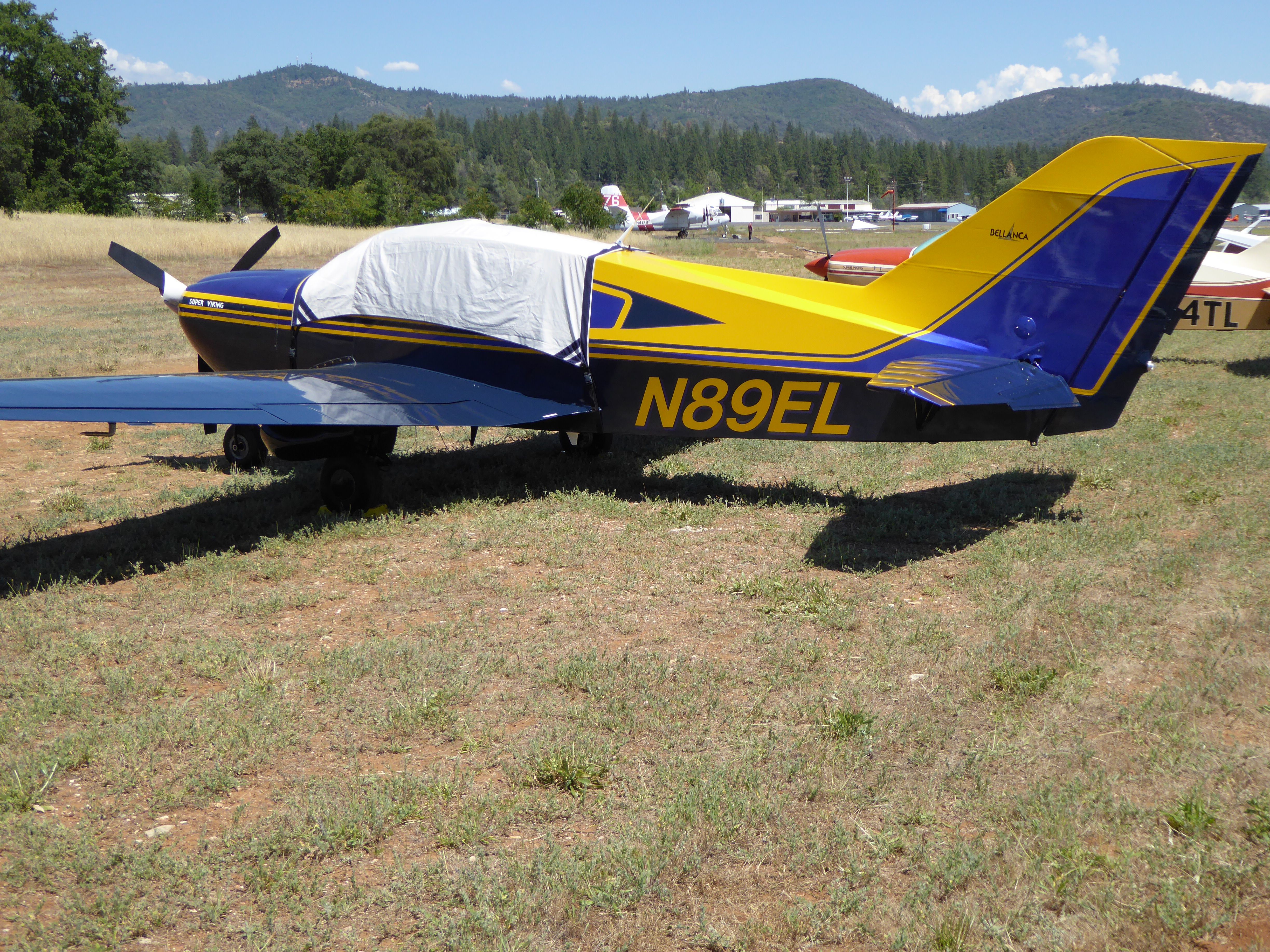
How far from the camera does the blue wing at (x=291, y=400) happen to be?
6.43 m

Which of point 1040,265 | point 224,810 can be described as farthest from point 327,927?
point 1040,265

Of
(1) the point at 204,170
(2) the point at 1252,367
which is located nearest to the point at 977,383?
(2) the point at 1252,367

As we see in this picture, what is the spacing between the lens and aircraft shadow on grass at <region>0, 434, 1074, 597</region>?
22.9 ft

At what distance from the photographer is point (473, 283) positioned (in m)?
8.48

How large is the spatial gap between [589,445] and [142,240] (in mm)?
36447

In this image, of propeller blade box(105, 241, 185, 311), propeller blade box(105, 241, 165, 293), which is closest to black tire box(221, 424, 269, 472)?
propeller blade box(105, 241, 185, 311)

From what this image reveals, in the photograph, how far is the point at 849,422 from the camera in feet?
23.4

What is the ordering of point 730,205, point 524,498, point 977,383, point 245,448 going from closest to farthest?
point 977,383 → point 524,498 → point 245,448 → point 730,205

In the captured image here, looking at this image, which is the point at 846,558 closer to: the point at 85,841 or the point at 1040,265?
the point at 1040,265

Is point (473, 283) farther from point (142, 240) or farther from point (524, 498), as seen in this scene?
point (142, 240)

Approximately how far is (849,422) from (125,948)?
18.5ft

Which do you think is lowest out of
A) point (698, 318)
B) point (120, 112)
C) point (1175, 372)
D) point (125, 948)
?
point (125, 948)

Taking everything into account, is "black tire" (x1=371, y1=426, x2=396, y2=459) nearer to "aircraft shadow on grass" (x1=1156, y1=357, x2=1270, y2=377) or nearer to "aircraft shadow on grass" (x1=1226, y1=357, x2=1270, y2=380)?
"aircraft shadow on grass" (x1=1226, y1=357, x2=1270, y2=380)

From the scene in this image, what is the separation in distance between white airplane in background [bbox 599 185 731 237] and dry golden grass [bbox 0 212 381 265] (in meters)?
13.9
